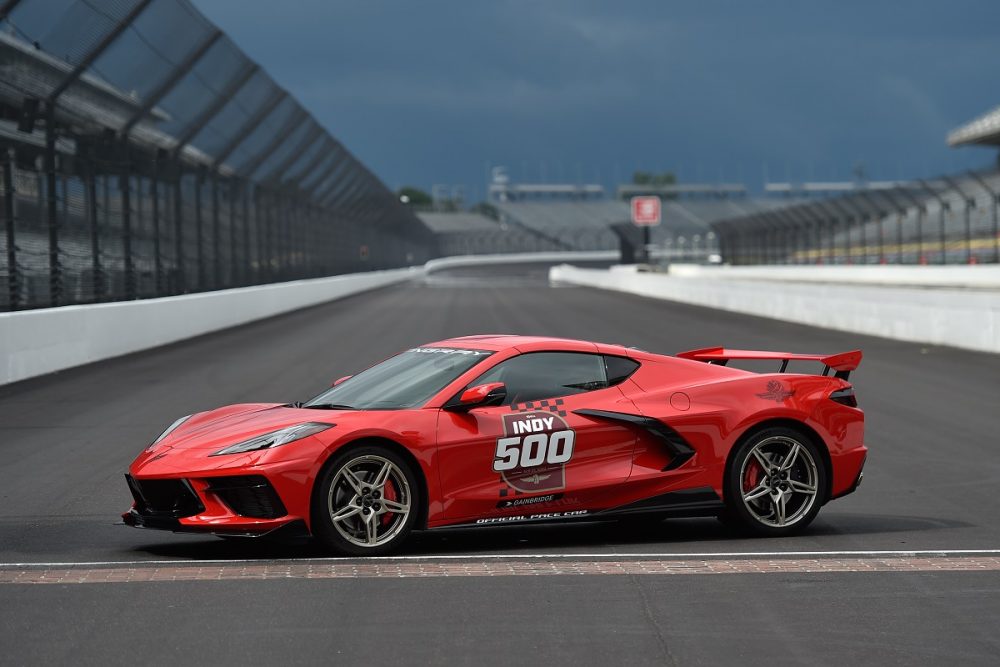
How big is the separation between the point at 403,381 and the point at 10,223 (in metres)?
11.9

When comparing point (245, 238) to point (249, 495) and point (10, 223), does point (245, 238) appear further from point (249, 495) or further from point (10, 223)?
point (249, 495)

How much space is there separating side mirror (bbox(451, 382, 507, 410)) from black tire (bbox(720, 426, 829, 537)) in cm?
137

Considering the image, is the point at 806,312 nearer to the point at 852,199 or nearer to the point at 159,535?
the point at 852,199

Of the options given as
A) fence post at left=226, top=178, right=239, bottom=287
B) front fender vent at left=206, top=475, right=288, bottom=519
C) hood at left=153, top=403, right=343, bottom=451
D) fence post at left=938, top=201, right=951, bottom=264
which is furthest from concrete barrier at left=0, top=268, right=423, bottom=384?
fence post at left=938, top=201, right=951, bottom=264

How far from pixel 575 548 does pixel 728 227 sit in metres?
65.3

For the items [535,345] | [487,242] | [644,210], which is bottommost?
[535,345]

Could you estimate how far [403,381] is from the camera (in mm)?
7633

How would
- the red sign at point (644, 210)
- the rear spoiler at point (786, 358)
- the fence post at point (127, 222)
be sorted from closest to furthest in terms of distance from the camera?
the rear spoiler at point (786, 358)
the fence post at point (127, 222)
the red sign at point (644, 210)

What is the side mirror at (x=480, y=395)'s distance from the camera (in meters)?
7.08

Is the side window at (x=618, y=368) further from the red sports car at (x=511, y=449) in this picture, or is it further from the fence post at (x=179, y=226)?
the fence post at (x=179, y=226)

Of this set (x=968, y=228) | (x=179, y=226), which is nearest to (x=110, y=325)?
(x=179, y=226)

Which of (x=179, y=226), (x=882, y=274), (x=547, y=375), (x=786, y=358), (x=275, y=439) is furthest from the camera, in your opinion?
(x=882, y=274)

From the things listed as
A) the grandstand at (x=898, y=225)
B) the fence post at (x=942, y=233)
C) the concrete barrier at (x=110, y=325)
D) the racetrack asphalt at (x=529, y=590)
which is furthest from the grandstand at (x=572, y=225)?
the racetrack asphalt at (x=529, y=590)

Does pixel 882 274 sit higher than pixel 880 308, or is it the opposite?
pixel 882 274
